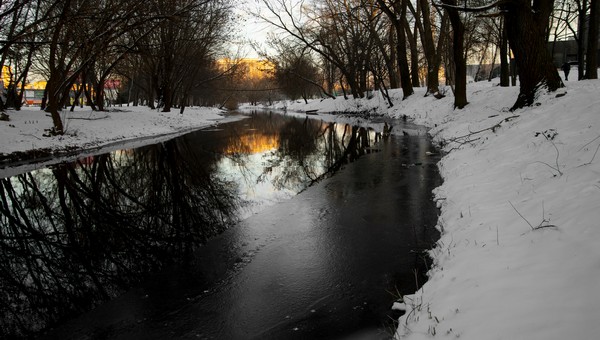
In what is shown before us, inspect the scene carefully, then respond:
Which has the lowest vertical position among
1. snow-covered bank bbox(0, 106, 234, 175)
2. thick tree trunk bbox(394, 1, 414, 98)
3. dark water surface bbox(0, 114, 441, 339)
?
dark water surface bbox(0, 114, 441, 339)

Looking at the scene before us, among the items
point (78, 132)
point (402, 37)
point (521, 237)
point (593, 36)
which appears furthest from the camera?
point (402, 37)

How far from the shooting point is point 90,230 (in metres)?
6.38

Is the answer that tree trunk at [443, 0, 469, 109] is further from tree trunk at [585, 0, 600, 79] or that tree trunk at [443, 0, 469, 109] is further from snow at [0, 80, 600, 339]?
snow at [0, 80, 600, 339]

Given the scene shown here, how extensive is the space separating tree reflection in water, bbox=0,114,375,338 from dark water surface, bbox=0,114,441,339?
3 cm

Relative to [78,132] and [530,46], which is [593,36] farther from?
[78,132]

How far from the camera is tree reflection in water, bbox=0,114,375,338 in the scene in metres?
4.45

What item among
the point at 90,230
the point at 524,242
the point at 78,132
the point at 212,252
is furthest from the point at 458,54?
the point at 78,132

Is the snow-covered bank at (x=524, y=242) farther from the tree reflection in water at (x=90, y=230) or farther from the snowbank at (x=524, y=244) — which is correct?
the tree reflection in water at (x=90, y=230)

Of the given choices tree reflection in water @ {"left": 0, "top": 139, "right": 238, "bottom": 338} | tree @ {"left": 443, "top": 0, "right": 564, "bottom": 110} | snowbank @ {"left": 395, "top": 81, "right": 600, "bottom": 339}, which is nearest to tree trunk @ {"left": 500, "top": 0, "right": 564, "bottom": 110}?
tree @ {"left": 443, "top": 0, "right": 564, "bottom": 110}

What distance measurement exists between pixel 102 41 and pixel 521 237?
1908cm

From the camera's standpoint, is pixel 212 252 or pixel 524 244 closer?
pixel 524 244

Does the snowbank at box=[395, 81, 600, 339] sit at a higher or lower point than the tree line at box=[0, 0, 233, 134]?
lower

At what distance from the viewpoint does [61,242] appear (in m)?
5.92

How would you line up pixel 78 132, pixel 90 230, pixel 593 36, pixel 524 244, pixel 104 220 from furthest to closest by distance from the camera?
1. pixel 78 132
2. pixel 593 36
3. pixel 104 220
4. pixel 90 230
5. pixel 524 244
